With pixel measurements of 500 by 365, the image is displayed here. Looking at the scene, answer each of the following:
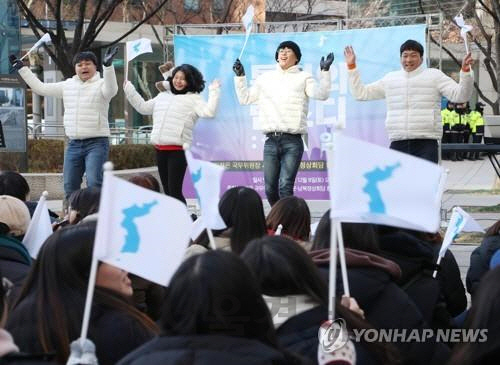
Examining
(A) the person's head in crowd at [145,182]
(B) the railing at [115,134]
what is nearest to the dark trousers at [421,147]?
(A) the person's head in crowd at [145,182]

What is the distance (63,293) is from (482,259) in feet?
8.77

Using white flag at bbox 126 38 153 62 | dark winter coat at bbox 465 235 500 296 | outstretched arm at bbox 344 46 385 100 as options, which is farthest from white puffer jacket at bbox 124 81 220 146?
dark winter coat at bbox 465 235 500 296

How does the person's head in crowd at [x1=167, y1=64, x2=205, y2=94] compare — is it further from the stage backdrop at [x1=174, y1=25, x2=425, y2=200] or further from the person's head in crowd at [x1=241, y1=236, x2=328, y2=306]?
the person's head in crowd at [x1=241, y1=236, x2=328, y2=306]

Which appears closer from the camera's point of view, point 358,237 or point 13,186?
point 358,237

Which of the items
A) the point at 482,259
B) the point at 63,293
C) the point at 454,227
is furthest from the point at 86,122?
the point at 63,293

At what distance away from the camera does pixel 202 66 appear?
1213 cm

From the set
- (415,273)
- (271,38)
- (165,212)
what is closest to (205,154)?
(271,38)

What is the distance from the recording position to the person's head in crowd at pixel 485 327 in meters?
2.74

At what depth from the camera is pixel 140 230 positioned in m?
3.11

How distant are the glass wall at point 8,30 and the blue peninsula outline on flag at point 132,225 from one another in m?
12.2

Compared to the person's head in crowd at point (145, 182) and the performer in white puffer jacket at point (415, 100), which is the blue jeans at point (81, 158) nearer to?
the performer in white puffer jacket at point (415, 100)

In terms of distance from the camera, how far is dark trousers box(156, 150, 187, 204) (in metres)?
9.05

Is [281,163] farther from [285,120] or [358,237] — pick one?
[358,237]

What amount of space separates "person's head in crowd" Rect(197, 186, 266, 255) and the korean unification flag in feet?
5.80
